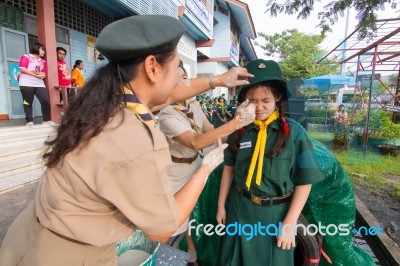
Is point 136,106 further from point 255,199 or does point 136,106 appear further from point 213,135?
point 255,199

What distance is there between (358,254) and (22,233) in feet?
7.07

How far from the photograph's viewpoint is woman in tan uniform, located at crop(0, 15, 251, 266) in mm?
802

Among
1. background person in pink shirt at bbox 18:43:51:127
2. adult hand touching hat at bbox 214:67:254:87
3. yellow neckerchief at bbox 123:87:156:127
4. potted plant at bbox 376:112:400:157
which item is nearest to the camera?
yellow neckerchief at bbox 123:87:156:127

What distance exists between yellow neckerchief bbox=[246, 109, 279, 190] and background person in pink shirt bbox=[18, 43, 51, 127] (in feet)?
14.1

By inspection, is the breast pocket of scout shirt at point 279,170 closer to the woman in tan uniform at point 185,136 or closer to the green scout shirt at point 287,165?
the green scout shirt at point 287,165

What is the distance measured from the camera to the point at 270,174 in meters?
1.55

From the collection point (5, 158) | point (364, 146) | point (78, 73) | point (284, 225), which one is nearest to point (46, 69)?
point (78, 73)

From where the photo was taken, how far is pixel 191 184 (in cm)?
107

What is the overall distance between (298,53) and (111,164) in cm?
2781

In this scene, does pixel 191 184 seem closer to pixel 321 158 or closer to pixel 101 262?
pixel 101 262

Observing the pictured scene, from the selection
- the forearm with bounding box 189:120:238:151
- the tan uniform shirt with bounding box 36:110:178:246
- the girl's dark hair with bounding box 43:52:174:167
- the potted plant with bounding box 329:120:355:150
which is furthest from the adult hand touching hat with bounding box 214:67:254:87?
the potted plant with bounding box 329:120:355:150

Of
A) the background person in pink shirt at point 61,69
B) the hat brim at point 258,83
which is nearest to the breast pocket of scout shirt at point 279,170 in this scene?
the hat brim at point 258,83

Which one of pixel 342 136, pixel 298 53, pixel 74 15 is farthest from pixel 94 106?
pixel 298 53

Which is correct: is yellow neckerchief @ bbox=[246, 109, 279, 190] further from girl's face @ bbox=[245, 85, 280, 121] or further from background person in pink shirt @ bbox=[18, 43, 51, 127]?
background person in pink shirt @ bbox=[18, 43, 51, 127]
